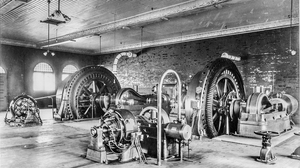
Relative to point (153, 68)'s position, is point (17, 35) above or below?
above

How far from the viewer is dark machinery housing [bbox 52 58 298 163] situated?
3.89m

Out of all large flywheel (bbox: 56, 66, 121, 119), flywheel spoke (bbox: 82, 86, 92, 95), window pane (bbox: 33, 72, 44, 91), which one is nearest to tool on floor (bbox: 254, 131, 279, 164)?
large flywheel (bbox: 56, 66, 121, 119)

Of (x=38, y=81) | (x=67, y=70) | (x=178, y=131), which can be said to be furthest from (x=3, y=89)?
(x=178, y=131)

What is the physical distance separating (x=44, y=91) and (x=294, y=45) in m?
12.4

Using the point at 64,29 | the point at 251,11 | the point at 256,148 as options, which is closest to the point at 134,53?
the point at 64,29

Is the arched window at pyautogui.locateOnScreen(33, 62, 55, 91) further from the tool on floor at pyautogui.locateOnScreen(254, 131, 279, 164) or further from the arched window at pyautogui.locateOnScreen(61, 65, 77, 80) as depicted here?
the tool on floor at pyautogui.locateOnScreen(254, 131, 279, 164)

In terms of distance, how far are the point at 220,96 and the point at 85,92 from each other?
499 cm

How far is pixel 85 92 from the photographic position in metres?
9.30

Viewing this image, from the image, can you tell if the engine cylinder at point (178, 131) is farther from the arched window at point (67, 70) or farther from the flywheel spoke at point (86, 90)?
the arched window at point (67, 70)

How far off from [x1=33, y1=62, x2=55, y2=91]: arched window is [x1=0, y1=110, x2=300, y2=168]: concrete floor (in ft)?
27.9

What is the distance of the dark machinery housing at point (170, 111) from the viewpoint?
3.89 meters

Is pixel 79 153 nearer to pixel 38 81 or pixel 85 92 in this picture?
pixel 85 92

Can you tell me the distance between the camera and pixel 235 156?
166 inches

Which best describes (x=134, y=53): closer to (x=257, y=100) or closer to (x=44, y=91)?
(x=44, y=91)
